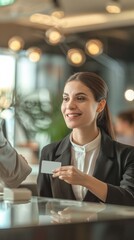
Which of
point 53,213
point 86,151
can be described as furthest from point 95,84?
point 53,213

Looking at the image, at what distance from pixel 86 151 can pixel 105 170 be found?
9 centimetres

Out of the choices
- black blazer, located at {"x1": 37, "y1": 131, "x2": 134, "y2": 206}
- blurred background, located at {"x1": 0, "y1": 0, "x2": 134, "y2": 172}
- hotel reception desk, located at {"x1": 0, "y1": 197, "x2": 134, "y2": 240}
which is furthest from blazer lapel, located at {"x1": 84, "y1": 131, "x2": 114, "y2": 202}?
blurred background, located at {"x1": 0, "y1": 0, "x2": 134, "y2": 172}

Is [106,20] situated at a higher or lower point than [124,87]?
higher

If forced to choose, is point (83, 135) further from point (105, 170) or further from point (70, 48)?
point (70, 48)

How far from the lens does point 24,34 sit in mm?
9141

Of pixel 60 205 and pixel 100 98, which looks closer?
pixel 60 205

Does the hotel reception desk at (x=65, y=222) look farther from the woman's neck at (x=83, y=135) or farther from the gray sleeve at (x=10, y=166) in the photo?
the woman's neck at (x=83, y=135)

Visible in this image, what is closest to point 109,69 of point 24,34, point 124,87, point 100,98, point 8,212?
point 124,87

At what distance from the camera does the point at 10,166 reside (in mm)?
1811

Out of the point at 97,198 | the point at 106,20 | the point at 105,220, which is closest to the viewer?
the point at 105,220

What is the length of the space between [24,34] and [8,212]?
7.94 m

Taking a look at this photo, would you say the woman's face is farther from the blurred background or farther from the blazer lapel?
the blurred background

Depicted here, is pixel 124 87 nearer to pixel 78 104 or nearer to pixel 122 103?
pixel 122 103

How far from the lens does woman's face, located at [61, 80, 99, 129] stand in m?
1.87
